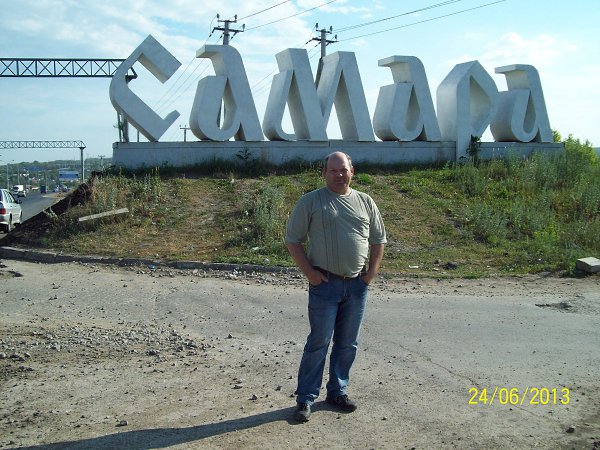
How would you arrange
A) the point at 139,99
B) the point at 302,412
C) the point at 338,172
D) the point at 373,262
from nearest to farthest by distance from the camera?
the point at 302,412, the point at 338,172, the point at 373,262, the point at 139,99

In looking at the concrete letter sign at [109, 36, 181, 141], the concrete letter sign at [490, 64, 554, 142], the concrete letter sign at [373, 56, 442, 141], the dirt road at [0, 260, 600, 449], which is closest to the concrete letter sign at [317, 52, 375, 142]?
the concrete letter sign at [373, 56, 442, 141]

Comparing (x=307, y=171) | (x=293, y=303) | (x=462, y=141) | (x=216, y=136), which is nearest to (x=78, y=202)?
(x=216, y=136)

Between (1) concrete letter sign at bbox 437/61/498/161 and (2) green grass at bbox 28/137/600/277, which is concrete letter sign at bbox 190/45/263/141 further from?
(1) concrete letter sign at bbox 437/61/498/161

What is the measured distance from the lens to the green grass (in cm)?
1193

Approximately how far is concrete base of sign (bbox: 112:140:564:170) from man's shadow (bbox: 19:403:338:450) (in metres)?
13.3

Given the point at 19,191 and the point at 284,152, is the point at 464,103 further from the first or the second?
the point at 19,191

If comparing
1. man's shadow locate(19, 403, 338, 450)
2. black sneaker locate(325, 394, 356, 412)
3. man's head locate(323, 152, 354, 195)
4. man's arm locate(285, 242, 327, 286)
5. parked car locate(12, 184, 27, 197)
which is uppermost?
man's head locate(323, 152, 354, 195)

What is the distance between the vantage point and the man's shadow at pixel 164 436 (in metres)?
4.11

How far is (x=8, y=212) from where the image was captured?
18453 millimetres

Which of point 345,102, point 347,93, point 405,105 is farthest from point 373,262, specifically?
point 405,105

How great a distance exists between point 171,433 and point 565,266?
357 inches

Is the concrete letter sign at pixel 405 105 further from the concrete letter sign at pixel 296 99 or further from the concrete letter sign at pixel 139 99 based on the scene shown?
the concrete letter sign at pixel 139 99

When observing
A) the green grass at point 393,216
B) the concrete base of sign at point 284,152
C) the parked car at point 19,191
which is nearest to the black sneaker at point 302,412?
the green grass at point 393,216

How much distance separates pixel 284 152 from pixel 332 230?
1380cm
